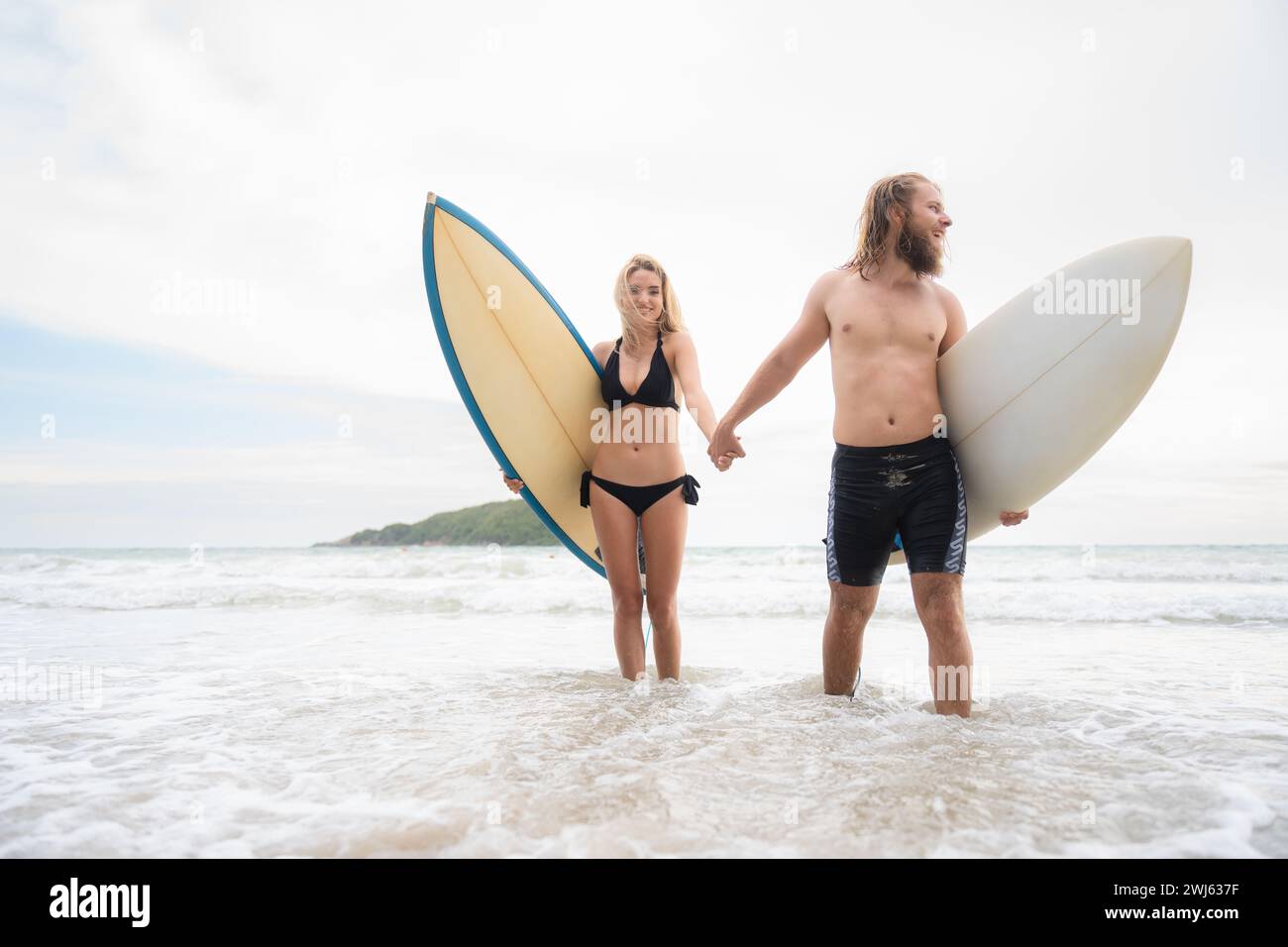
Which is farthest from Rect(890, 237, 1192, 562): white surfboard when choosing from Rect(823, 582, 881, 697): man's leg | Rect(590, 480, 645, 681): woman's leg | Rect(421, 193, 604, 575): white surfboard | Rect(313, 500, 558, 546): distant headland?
Rect(313, 500, 558, 546): distant headland

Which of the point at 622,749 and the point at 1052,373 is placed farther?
the point at 1052,373

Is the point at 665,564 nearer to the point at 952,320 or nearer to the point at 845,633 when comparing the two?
the point at 845,633

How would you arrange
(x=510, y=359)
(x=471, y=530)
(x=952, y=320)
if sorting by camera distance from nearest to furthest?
1. (x=952, y=320)
2. (x=510, y=359)
3. (x=471, y=530)

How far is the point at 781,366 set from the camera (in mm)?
3002

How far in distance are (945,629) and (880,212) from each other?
60.2 inches

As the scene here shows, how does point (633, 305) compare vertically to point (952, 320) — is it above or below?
above

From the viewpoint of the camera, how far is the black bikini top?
3.42m

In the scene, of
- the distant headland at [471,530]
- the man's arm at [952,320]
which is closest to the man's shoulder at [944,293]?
the man's arm at [952,320]

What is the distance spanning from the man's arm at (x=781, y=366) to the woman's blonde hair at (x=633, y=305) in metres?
0.64

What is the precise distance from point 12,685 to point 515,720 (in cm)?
306

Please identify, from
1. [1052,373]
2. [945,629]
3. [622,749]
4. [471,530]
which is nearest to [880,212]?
[1052,373]

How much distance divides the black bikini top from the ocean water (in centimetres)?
133

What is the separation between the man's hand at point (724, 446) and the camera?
309 centimetres
